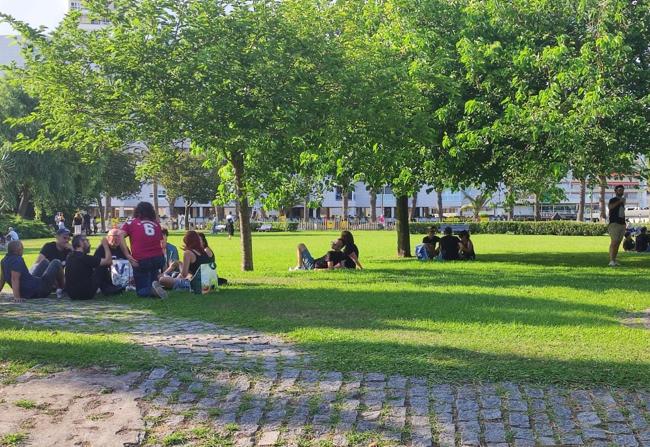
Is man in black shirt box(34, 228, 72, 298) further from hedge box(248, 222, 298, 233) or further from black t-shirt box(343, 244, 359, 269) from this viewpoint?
hedge box(248, 222, 298, 233)

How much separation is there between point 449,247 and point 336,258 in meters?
4.13

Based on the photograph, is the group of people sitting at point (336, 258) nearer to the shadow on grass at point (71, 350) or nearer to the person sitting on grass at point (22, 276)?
the person sitting on grass at point (22, 276)

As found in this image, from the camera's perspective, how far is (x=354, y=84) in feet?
42.9

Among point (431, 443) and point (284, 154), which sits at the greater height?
point (284, 154)

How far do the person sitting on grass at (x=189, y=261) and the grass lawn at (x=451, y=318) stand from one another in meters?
0.70

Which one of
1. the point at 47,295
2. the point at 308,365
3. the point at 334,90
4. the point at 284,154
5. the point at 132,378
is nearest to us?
the point at 132,378

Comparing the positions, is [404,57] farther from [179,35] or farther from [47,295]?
[47,295]

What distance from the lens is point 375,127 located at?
46.3ft

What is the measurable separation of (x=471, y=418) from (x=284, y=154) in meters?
10.2

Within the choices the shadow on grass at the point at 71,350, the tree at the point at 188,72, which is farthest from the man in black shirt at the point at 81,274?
the shadow on grass at the point at 71,350

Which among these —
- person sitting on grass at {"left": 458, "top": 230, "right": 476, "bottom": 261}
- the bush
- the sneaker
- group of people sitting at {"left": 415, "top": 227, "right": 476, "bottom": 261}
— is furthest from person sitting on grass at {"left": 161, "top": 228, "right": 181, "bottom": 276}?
the bush

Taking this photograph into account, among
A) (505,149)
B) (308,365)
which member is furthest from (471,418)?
(505,149)

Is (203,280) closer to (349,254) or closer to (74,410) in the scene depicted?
(349,254)

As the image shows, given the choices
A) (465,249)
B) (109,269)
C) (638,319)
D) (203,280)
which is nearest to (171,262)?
Result: (109,269)
